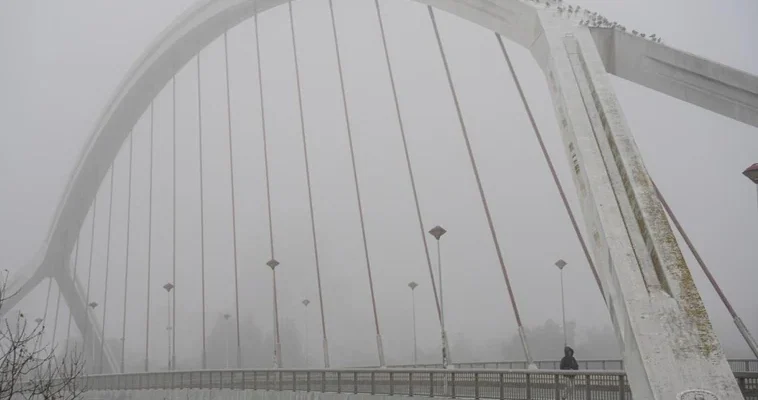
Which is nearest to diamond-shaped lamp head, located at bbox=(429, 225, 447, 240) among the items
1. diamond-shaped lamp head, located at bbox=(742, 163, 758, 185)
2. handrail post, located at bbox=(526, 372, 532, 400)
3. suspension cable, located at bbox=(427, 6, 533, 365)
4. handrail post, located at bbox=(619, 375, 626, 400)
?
suspension cable, located at bbox=(427, 6, 533, 365)

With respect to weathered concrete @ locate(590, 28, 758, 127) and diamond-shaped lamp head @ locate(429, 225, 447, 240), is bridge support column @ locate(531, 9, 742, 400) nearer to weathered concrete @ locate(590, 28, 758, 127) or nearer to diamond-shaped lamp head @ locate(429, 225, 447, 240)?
weathered concrete @ locate(590, 28, 758, 127)

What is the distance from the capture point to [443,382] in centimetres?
1560

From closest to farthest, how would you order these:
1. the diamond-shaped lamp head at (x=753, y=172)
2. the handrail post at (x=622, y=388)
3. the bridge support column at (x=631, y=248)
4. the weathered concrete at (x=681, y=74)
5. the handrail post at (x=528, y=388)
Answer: the bridge support column at (x=631, y=248), the handrail post at (x=622, y=388), the handrail post at (x=528, y=388), the diamond-shaped lamp head at (x=753, y=172), the weathered concrete at (x=681, y=74)

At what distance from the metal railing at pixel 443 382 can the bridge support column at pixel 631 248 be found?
1.43 meters

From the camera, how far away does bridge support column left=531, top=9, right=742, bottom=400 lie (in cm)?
945

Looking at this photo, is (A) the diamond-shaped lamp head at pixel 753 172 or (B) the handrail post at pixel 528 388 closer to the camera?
(B) the handrail post at pixel 528 388

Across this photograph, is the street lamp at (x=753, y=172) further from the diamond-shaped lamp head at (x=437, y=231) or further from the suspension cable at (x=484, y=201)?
the diamond-shaped lamp head at (x=437, y=231)

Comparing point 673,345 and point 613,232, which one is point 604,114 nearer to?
point 613,232

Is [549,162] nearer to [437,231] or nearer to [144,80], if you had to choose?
[437,231]

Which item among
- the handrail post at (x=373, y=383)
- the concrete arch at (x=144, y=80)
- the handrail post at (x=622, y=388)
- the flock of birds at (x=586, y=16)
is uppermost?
the concrete arch at (x=144, y=80)

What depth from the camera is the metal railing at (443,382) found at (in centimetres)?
1173

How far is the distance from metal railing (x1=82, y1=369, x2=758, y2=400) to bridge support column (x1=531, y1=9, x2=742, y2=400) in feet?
4.68

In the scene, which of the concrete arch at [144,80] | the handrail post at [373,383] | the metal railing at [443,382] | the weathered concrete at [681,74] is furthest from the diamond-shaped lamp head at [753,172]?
the handrail post at [373,383]

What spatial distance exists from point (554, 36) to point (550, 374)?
21.6 feet
